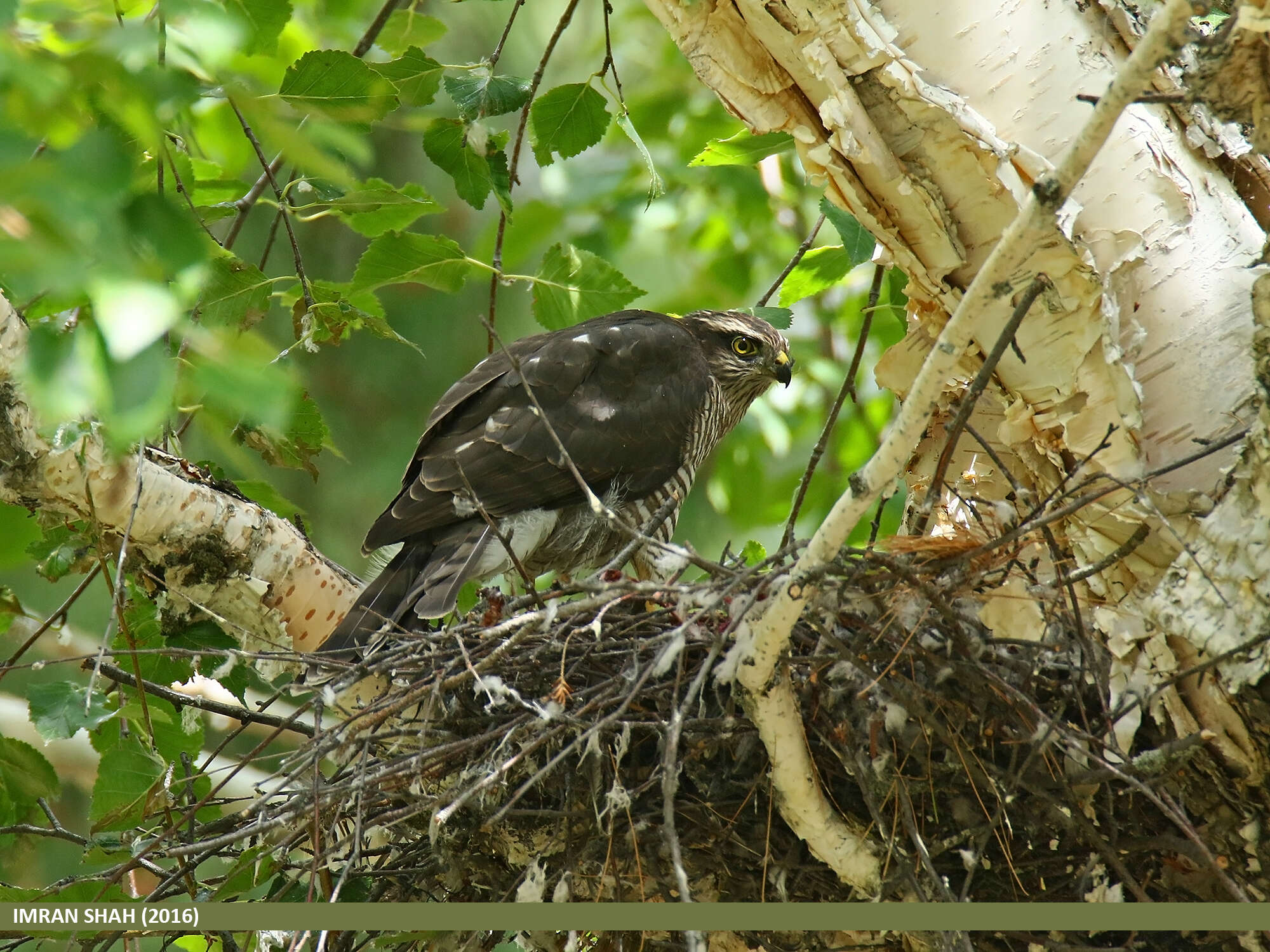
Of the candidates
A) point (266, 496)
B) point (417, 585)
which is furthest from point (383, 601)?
point (266, 496)

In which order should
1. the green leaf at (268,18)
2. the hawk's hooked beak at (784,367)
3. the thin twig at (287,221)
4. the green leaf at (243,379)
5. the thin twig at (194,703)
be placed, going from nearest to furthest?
the green leaf at (243,379)
the thin twig at (194,703)
the green leaf at (268,18)
the thin twig at (287,221)
the hawk's hooked beak at (784,367)

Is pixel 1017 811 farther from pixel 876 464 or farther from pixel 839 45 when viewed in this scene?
pixel 839 45

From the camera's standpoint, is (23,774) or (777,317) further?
(777,317)

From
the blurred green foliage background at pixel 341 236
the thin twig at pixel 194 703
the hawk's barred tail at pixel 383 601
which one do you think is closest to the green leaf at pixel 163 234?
the blurred green foliage background at pixel 341 236

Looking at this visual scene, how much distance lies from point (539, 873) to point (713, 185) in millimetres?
4000

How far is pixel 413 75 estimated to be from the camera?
9.56 feet

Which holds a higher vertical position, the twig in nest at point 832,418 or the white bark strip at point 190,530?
the twig in nest at point 832,418

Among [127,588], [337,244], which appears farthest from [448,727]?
[337,244]

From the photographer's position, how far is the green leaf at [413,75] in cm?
288

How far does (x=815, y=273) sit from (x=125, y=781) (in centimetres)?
226

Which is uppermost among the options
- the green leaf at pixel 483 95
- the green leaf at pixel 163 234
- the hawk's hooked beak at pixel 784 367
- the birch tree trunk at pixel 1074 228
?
the birch tree trunk at pixel 1074 228

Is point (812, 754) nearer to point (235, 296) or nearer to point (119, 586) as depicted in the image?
point (119, 586)

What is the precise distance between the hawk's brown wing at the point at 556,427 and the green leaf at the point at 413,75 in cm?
82

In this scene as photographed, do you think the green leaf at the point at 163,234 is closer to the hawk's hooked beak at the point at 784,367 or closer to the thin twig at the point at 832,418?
the thin twig at the point at 832,418
